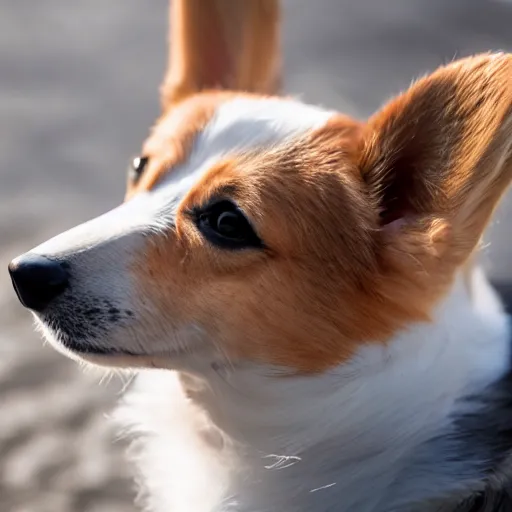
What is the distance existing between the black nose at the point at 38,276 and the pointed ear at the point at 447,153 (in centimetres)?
36

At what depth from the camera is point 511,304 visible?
1.23 metres

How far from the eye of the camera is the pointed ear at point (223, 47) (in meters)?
1.19

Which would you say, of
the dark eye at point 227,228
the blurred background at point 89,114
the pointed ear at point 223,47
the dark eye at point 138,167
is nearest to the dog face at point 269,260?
the dark eye at point 227,228

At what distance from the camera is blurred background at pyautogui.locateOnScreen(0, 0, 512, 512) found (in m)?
1.37

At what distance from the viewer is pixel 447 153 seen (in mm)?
893

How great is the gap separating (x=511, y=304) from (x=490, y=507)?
32cm

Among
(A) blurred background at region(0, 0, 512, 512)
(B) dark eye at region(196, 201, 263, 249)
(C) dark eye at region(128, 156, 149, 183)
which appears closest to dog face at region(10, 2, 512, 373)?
(B) dark eye at region(196, 201, 263, 249)

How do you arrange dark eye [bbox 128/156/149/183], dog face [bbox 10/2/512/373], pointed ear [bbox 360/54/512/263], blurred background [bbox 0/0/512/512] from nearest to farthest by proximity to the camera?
1. pointed ear [bbox 360/54/512/263]
2. dog face [bbox 10/2/512/373]
3. dark eye [bbox 128/156/149/183]
4. blurred background [bbox 0/0/512/512]

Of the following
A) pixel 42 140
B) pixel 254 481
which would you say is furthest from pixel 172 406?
pixel 42 140

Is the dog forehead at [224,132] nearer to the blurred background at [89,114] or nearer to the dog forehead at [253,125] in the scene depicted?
the dog forehead at [253,125]

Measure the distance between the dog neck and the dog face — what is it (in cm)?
4

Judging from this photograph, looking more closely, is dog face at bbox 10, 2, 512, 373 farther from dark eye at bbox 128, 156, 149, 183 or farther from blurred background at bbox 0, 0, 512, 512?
blurred background at bbox 0, 0, 512, 512

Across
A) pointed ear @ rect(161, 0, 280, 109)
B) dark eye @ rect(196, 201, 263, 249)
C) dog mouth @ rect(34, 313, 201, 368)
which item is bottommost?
dog mouth @ rect(34, 313, 201, 368)

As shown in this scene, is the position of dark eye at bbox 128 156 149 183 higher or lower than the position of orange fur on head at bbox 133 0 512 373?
higher
